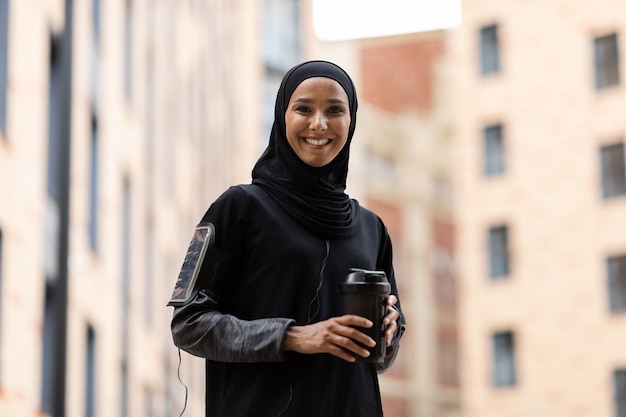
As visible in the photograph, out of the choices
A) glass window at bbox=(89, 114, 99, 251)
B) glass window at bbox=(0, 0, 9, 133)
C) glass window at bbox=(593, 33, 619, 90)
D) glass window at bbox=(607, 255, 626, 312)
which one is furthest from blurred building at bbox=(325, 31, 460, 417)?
glass window at bbox=(0, 0, 9, 133)

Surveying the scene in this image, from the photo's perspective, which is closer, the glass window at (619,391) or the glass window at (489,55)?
the glass window at (619,391)

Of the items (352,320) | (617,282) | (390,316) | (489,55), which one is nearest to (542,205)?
(617,282)

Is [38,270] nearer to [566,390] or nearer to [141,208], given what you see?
[141,208]

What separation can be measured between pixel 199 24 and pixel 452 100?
77.0 feet

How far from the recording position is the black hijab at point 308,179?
9.14 ft

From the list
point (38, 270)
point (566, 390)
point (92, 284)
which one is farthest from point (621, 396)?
point (38, 270)

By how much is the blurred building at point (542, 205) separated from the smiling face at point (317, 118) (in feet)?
91.1

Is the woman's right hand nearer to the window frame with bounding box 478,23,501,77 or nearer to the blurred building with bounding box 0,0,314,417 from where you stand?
the blurred building with bounding box 0,0,314,417

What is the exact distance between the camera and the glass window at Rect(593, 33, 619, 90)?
31188 mm

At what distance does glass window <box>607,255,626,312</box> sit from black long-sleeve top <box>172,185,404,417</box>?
27.9 meters

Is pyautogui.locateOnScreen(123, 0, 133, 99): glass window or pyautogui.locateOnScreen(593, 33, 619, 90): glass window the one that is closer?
pyautogui.locateOnScreen(123, 0, 133, 99): glass window

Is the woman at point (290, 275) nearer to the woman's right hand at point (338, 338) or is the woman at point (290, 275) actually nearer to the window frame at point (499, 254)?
the woman's right hand at point (338, 338)

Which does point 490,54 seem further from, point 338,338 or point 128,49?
point 338,338

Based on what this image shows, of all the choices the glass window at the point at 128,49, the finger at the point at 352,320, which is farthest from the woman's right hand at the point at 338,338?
the glass window at the point at 128,49
